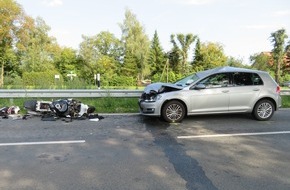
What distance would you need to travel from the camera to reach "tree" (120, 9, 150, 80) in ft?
173

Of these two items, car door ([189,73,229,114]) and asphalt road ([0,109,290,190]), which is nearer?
asphalt road ([0,109,290,190])

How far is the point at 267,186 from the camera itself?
12.1ft

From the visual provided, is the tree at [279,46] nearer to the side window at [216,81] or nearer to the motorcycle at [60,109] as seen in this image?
the side window at [216,81]

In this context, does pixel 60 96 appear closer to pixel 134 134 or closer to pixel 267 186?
pixel 134 134

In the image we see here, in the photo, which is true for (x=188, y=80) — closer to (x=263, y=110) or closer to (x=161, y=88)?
(x=161, y=88)

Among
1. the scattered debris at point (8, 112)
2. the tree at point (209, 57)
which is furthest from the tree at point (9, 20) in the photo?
the tree at point (209, 57)

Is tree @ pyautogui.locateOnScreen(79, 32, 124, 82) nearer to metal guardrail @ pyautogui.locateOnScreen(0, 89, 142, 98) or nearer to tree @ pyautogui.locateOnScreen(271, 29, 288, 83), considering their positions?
tree @ pyautogui.locateOnScreen(271, 29, 288, 83)

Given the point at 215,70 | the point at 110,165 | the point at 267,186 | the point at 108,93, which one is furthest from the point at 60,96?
the point at 267,186

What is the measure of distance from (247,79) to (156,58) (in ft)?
160

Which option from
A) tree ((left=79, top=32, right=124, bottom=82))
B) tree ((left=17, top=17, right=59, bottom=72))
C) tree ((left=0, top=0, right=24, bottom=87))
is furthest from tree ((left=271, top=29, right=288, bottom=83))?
tree ((left=0, top=0, right=24, bottom=87))

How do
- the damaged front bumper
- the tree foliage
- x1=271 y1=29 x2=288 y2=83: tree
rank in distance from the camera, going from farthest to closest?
1. x1=271 y1=29 x2=288 y2=83: tree
2. the tree foliage
3. the damaged front bumper

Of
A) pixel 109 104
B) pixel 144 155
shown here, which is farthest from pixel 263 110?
pixel 109 104

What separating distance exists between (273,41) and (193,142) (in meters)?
58.8

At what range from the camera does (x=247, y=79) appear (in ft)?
27.2
